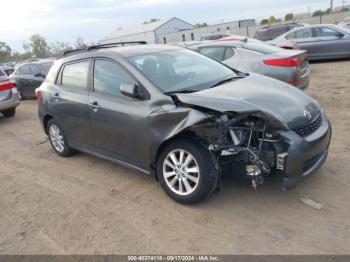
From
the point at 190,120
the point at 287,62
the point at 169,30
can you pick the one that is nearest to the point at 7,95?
the point at 287,62

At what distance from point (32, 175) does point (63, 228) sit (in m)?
1.94

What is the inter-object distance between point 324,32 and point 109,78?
11.5 meters

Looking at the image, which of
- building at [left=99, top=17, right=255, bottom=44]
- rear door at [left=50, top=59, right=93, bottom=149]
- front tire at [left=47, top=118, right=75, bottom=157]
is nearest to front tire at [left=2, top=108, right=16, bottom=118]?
front tire at [left=47, top=118, right=75, bottom=157]

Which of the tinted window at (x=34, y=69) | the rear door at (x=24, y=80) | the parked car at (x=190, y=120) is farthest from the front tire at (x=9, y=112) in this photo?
the parked car at (x=190, y=120)

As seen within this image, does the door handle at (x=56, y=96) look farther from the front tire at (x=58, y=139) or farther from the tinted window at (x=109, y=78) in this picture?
the tinted window at (x=109, y=78)

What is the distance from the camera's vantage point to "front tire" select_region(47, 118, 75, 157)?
5.85 metres

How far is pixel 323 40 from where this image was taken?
13656 millimetres

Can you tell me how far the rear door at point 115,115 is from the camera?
4.22 metres

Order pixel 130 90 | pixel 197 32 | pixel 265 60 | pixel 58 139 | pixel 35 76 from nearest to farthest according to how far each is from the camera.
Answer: pixel 130 90, pixel 58 139, pixel 265 60, pixel 35 76, pixel 197 32

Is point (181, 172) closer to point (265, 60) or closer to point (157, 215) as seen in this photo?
point (157, 215)

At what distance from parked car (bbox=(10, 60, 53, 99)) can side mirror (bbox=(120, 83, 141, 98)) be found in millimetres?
9038

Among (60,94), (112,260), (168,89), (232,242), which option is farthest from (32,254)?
(60,94)

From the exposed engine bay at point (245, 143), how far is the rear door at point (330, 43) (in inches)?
447

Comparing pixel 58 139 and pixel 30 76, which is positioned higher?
pixel 30 76
